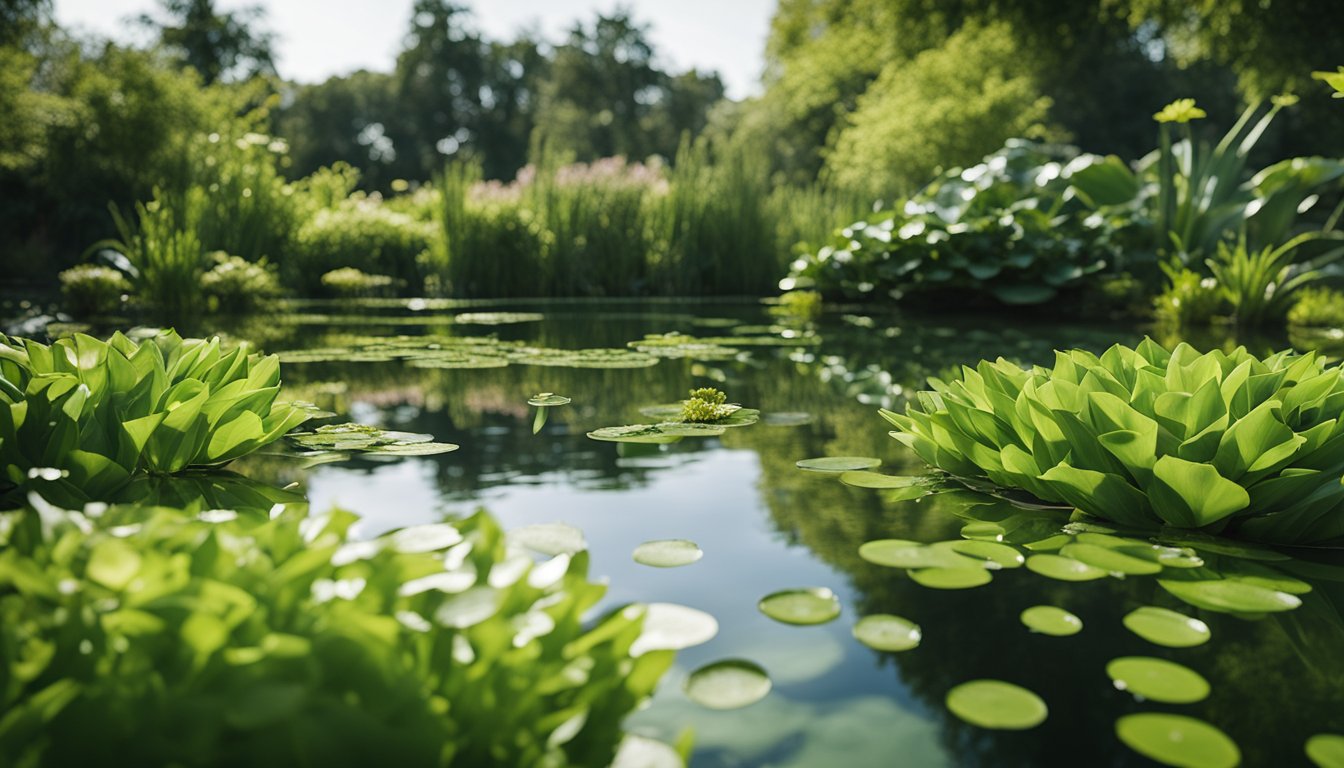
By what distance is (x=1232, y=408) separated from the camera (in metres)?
1.69

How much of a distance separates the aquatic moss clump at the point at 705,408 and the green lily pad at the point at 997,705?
1.61 m

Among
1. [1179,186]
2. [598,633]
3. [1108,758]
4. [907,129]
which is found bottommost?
[1108,758]

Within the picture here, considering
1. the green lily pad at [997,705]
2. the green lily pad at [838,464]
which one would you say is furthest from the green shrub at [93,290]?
the green lily pad at [997,705]

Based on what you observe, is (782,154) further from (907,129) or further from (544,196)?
(544,196)

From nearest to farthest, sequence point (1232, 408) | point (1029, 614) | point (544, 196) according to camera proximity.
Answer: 1. point (1029, 614)
2. point (1232, 408)
3. point (544, 196)

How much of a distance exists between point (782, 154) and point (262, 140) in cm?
1820

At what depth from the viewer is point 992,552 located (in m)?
1.48

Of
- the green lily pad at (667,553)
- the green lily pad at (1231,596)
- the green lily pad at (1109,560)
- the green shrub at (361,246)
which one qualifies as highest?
the green shrub at (361,246)

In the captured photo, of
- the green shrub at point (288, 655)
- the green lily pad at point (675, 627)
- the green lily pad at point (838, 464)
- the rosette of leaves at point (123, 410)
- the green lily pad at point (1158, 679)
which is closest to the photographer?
the green shrub at point (288, 655)

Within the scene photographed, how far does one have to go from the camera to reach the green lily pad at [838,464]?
211 centimetres

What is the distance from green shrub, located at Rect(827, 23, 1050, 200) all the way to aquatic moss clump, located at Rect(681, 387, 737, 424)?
9.52 meters

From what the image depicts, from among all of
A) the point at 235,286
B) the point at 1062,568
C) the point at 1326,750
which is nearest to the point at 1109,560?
the point at 1062,568

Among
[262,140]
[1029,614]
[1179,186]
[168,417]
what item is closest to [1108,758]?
[1029,614]

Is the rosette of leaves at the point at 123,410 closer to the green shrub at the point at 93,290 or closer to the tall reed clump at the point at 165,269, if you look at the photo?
the tall reed clump at the point at 165,269
